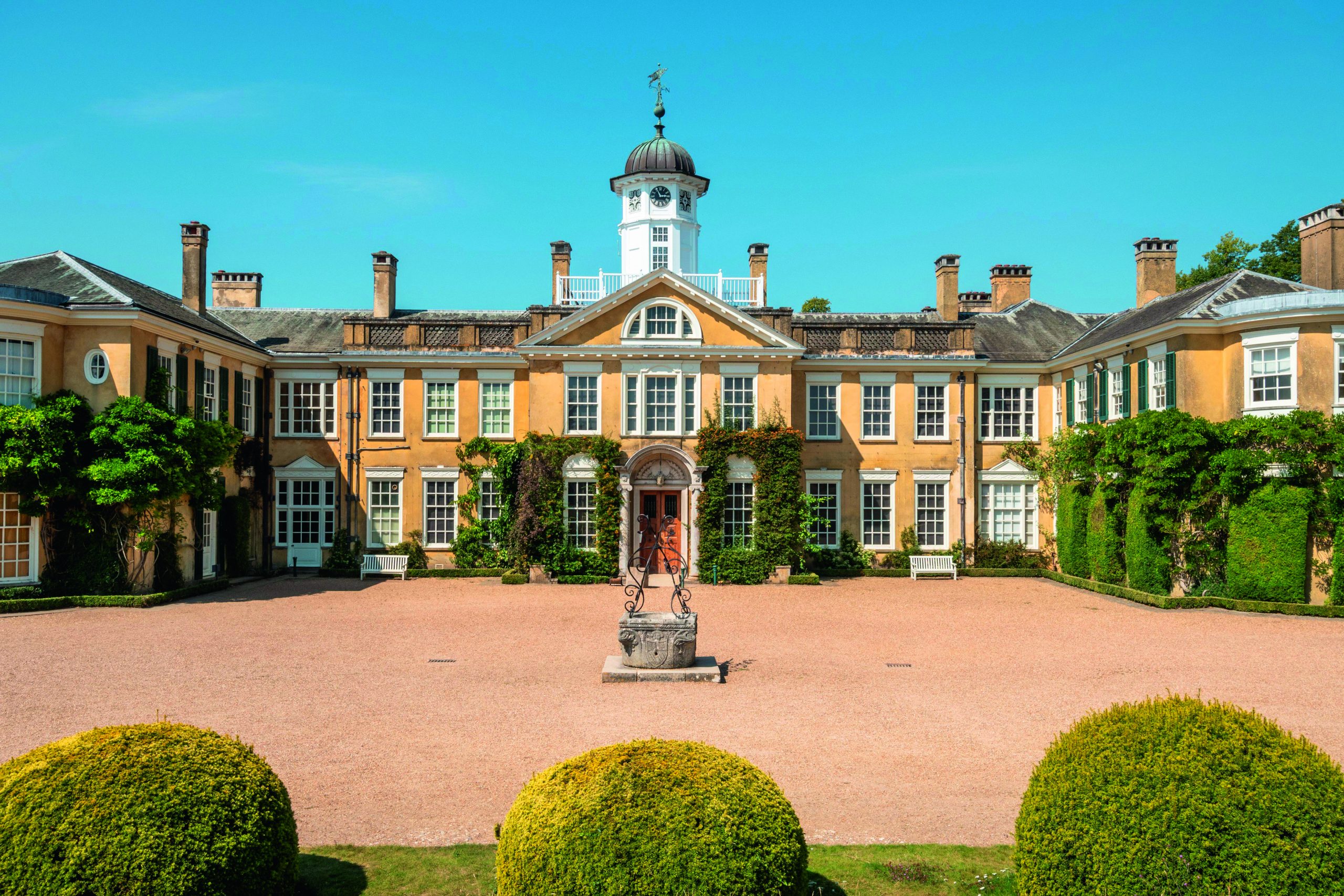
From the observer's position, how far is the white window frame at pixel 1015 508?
30578 mm

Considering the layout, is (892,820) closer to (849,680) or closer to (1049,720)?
(1049,720)

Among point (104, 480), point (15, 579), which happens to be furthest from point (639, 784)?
point (15, 579)

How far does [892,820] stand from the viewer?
331 inches

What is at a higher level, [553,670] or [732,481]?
[732,481]

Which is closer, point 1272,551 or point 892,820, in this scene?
point 892,820

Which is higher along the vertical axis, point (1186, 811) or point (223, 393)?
point (223, 393)

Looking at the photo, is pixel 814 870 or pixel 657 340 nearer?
pixel 814 870

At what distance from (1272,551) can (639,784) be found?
20.9 metres

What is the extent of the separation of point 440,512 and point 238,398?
23.2 ft

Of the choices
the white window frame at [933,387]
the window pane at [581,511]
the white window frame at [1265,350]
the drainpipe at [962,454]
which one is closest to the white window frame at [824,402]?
the white window frame at [933,387]

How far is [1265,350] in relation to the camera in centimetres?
2198

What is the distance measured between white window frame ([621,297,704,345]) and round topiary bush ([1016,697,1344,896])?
22.7m

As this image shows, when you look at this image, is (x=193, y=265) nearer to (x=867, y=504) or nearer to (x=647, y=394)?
(x=647, y=394)

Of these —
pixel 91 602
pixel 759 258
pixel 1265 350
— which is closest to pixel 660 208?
pixel 759 258
